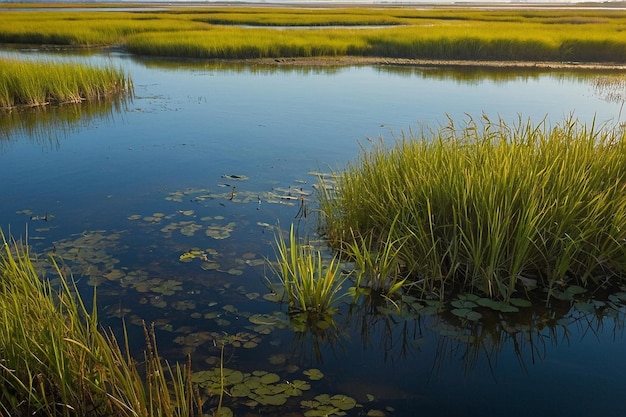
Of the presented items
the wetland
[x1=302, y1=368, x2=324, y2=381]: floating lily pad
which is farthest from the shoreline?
[x1=302, y1=368, x2=324, y2=381]: floating lily pad

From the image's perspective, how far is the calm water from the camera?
2838 millimetres

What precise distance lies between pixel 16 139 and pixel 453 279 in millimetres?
7171

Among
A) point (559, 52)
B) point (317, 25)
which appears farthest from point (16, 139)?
point (317, 25)

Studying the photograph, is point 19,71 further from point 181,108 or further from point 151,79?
point 151,79

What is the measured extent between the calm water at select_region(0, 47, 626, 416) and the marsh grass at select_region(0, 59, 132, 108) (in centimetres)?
48

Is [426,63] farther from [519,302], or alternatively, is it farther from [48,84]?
[519,302]

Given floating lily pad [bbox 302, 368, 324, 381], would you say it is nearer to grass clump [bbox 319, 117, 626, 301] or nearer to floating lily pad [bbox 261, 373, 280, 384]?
floating lily pad [bbox 261, 373, 280, 384]

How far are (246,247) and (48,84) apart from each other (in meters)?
7.69

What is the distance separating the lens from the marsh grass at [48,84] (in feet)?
31.8

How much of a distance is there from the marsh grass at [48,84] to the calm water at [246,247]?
48cm

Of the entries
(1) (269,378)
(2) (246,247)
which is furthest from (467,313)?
(2) (246,247)

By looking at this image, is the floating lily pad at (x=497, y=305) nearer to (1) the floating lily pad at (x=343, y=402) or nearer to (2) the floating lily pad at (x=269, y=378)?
(1) the floating lily pad at (x=343, y=402)

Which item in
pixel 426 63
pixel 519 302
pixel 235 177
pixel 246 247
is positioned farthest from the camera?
pixel 426 63

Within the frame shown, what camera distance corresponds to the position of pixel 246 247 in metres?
4.36
